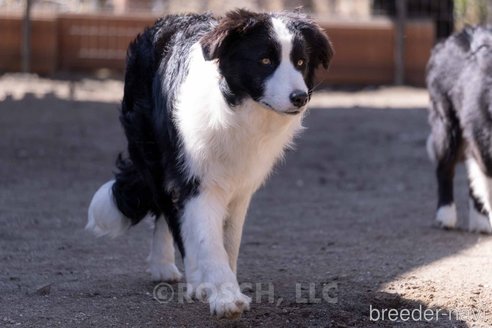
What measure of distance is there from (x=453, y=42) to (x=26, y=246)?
141 inches

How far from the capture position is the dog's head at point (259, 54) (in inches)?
181

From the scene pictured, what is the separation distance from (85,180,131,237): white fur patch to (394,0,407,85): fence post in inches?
421

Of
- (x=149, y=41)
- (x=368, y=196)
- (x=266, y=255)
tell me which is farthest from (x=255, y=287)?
(x=368, y=196)

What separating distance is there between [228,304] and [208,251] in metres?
0.37

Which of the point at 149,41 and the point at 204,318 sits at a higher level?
the point at 149,41

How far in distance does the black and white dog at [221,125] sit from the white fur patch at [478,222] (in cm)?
272

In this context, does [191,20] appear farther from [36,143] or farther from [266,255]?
[36,143]

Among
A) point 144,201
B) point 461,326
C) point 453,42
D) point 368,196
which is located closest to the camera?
point 461,326

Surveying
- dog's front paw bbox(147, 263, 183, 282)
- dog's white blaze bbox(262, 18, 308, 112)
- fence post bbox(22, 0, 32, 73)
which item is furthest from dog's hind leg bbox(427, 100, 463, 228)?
fence post bbox(22, 0, 32, 73)

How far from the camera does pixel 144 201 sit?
5543 millimetres

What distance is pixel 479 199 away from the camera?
7.25 m

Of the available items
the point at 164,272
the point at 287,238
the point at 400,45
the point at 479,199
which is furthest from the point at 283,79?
the point at 400,45

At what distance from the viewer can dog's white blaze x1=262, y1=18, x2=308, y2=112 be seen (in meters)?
4.52

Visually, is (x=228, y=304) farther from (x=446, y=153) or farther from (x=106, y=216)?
(x=446, y=153)
